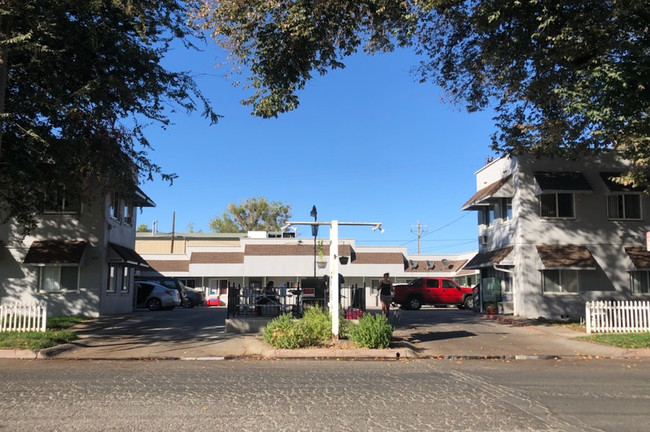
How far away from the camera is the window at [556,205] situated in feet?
75.1

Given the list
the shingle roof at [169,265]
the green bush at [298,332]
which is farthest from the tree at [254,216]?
the green bush at [298,332]

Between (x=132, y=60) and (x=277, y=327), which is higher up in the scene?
(x=132, y=60)

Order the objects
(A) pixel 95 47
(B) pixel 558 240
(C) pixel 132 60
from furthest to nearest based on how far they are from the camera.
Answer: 1. (B) pixel 558 240
2. (C) pixel 132 60
3. (A) pixel 95 47

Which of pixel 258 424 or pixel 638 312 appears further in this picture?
pixel 638 312

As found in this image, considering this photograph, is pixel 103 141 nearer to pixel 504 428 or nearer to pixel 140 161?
pixel 140 161

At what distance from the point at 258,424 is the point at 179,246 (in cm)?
5359

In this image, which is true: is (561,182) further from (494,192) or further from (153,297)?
(153,297)

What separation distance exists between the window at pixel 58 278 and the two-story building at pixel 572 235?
1721cm

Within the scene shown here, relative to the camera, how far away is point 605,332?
54.2 feet

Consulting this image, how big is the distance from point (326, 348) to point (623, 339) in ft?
26.1

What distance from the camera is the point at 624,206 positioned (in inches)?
906

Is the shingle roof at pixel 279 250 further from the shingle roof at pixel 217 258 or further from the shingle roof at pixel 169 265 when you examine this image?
the shingle roof at pixel 169 265

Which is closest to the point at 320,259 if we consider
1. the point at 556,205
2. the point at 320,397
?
the point at 556,205

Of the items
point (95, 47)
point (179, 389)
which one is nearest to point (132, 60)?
point (95, 47)
